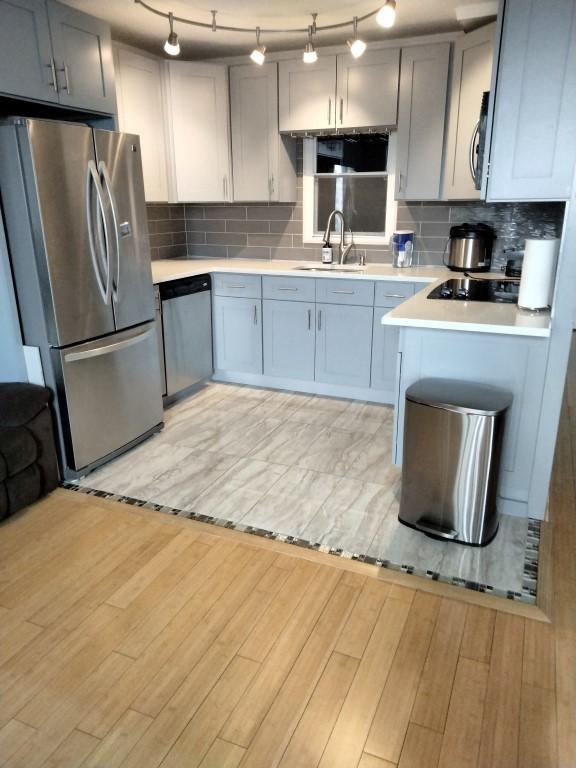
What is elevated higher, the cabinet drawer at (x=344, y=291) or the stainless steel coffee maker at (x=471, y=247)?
the stainless steel coffee maker at (x=471, y=247)

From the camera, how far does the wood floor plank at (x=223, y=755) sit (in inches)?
56.5

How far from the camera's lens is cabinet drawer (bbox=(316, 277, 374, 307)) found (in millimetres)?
3727

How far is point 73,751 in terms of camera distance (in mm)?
1474

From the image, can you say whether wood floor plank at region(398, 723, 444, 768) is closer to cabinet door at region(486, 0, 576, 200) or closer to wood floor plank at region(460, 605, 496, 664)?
wood floor plank at region(460, 605, 496, 664)

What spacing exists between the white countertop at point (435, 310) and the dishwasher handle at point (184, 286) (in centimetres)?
5

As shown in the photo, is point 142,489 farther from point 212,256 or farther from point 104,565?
point 212,256

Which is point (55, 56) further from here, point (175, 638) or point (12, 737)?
point (12, 737)

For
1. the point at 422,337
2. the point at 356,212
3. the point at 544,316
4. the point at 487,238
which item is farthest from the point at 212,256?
the point at 544,316

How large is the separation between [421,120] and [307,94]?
84 cm

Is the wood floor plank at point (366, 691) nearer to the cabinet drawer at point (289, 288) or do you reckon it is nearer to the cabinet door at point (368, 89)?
the cabinet drawer at point (289, 288)

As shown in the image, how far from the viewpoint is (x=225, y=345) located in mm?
4336

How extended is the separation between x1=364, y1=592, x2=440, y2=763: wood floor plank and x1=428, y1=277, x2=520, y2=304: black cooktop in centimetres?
152

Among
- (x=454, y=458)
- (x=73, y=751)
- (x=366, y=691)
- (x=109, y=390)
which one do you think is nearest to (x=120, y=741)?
(x=73, y=751)

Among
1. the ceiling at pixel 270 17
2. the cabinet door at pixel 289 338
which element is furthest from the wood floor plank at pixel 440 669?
the ceiling at pixel 270 17
